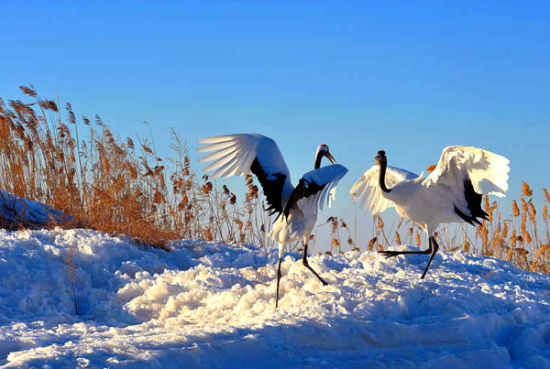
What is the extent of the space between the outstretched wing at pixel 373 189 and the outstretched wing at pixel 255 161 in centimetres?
194

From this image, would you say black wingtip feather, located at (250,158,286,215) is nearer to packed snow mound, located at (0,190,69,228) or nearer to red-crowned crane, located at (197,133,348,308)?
red-crowned crane, located at (197,133,348,308)

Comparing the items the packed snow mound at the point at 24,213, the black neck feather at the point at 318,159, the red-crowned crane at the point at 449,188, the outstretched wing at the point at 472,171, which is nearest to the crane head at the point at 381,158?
the red-crowned crane at the point at 449,188

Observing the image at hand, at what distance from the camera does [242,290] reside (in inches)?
210

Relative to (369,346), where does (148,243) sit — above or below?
above

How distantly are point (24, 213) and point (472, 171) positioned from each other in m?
5.67

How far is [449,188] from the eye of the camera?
6098 millimetres

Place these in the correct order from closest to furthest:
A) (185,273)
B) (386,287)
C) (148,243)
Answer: (386,287), (185,273), (148,243)

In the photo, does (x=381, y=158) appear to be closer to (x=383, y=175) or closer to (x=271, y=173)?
(x=383, y=175)

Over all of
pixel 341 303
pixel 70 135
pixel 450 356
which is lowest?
pixel 450 356

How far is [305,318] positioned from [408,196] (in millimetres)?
2476

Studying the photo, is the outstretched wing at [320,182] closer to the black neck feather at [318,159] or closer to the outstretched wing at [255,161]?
the outstretched wing at [255,161]

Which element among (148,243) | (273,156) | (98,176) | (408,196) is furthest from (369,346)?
(98,176)

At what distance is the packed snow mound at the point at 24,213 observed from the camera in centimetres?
788

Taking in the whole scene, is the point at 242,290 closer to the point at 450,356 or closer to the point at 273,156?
the point at 273,156
